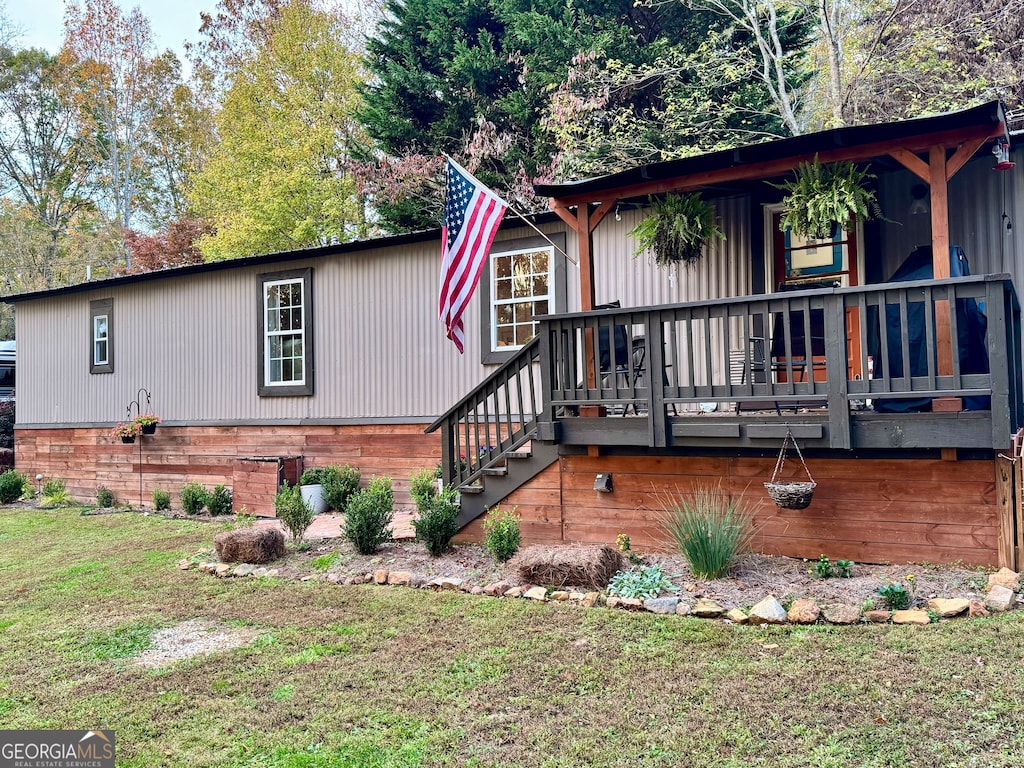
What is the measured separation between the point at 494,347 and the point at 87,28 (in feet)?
76.3

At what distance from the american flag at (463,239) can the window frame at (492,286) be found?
1.59 metres

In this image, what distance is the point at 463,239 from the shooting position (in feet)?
21.0

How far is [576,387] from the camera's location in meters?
5.90

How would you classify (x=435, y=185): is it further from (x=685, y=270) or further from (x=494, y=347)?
(x=685, y=270)

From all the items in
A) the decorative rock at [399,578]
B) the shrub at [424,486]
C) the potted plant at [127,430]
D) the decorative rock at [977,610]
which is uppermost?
the potted plant at [127,430]

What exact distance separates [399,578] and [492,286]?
3.84 m

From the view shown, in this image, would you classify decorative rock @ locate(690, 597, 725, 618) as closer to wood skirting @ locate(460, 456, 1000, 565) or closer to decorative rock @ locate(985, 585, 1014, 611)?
wood skirting @ locate(460, 456, 1000, 565)

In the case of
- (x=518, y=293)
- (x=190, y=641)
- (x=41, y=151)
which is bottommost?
(x=190, y=641)

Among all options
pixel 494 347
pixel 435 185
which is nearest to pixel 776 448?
pixel 494 347

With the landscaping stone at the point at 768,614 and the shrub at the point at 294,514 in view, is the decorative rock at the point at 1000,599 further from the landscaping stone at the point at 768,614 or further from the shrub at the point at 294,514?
the shrub at the point at 294,514

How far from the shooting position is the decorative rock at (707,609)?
14.4 ft

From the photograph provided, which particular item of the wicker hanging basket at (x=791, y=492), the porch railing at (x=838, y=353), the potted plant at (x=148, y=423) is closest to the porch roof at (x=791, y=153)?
the porch railing at (x=838, y=353)

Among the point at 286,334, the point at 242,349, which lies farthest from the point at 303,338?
the point at 242,349

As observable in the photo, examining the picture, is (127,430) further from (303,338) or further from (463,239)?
(463,239)
